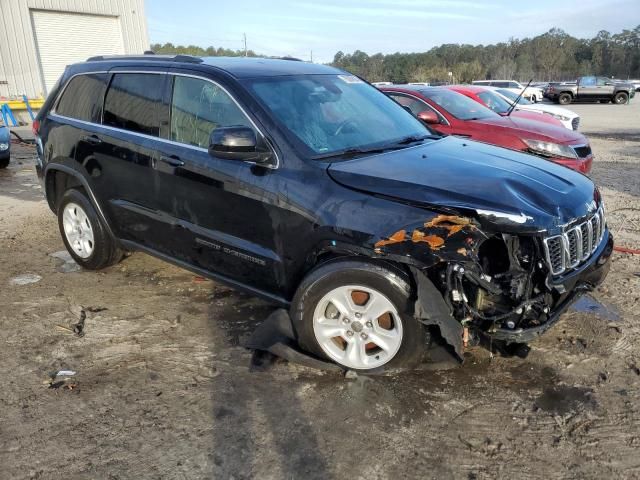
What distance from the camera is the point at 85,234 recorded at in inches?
195

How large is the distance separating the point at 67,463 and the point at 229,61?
9.63 feet

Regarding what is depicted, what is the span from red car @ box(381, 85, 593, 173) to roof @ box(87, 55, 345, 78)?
322cm

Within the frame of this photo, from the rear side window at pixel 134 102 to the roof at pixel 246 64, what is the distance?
0.16 m

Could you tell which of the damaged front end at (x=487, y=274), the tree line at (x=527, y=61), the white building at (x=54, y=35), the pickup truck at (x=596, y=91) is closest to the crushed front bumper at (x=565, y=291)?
the damaged front end at (x=487, y=274)

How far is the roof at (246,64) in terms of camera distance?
151 inches

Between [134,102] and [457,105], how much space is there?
17.9ft

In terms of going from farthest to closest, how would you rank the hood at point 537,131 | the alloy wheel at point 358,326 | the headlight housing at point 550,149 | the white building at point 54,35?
1. the white building at point 54,35
2. the hood at point 537,131
3. the headlight housing at point 550,149
4. the alloy wheel at point 358,326

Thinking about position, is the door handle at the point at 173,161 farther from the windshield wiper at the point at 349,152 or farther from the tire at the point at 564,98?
the tire at the point at 564,98

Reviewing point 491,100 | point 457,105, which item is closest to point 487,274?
point 457,105

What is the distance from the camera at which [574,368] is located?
335 cm

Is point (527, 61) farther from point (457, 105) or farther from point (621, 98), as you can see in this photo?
point (457, 105)

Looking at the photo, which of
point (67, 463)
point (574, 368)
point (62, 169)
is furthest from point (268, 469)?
point (62, 169)

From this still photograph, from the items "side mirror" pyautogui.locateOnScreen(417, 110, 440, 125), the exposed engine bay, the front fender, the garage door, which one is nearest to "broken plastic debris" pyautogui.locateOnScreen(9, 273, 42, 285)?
the front fender

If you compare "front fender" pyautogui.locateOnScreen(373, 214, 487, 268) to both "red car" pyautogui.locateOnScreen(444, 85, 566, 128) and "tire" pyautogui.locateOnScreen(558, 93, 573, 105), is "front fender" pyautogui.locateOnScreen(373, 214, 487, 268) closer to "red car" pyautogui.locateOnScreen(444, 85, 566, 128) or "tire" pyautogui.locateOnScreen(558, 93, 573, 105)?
"red car" pyautogui.locateOnScreen(444, 85, 566, 128)
